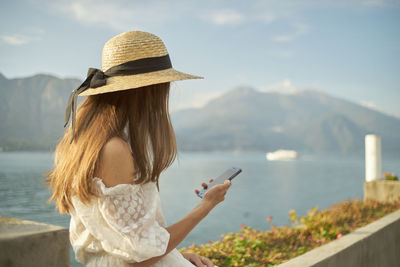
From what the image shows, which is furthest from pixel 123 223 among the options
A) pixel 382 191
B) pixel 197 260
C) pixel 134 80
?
pixel 382 191

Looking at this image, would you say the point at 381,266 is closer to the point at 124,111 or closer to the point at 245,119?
the point at 124,111

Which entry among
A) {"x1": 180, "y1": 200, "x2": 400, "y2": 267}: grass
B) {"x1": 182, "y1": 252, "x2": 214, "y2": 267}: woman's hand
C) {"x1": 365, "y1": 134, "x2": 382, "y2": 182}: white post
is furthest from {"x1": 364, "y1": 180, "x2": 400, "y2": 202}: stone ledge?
{"x1": 182, "y1": 252, "x2": 214, "y2": 267}: woman's hand

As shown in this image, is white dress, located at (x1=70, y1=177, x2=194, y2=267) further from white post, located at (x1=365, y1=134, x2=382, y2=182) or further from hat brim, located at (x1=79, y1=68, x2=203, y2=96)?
white post, located at (x1=365, y1=134, x2=382, y2=182)

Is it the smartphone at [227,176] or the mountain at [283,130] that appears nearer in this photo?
the smartphone at [227,176]

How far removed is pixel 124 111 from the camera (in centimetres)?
136

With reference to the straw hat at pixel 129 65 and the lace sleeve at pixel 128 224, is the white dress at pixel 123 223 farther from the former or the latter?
the straw hat at pixel 129 65

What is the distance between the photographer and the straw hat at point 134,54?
138 cm

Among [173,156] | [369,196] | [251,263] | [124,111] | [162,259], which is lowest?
[369,196]

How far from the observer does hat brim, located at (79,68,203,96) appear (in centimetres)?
133

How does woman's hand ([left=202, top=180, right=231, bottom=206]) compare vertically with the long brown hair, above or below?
below

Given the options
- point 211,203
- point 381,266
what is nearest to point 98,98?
point 211,203

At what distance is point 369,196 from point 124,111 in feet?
20.7

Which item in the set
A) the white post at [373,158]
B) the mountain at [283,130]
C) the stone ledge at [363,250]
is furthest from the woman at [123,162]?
the mountain at [283,130]

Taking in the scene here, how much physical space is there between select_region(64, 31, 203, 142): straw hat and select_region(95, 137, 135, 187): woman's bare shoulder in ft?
0.88
